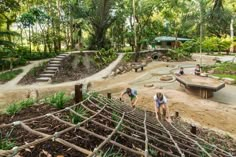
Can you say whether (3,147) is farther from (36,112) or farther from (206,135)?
(206,135)

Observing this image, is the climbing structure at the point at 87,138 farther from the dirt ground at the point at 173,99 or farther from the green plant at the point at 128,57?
the green plant at the point at 128,57

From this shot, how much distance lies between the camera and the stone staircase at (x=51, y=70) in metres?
13.8

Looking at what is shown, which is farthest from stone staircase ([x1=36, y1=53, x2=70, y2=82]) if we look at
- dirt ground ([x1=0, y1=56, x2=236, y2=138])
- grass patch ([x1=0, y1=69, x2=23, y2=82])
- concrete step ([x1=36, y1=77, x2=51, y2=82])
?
dirt ground ([x1=0, y1=56, x2=236, y2=138])

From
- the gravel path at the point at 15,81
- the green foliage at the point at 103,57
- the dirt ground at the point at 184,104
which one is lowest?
the dirt ground at the point at 184,104

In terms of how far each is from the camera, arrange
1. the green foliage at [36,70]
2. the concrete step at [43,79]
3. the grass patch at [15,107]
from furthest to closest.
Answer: the green foliage at [36,70] → the concrete step at [43,79] → the grass patch at [15,107]

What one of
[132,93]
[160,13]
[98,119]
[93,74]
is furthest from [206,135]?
[160,13]

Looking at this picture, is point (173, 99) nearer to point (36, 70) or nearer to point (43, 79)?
point (43, 79)

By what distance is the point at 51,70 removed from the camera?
14.5 metres

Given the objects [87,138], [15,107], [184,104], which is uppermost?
[15,107]

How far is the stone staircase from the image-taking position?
13770mm


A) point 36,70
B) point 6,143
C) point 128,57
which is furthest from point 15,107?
point 128,57

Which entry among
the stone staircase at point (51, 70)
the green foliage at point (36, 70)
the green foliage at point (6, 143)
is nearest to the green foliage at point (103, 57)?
the stone staircase at point (51, 70)

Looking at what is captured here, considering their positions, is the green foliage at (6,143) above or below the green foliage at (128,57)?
below

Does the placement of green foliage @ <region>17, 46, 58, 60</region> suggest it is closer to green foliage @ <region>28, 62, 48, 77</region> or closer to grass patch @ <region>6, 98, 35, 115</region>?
green foliage @ <region>28, 62, 48, 77</region>
